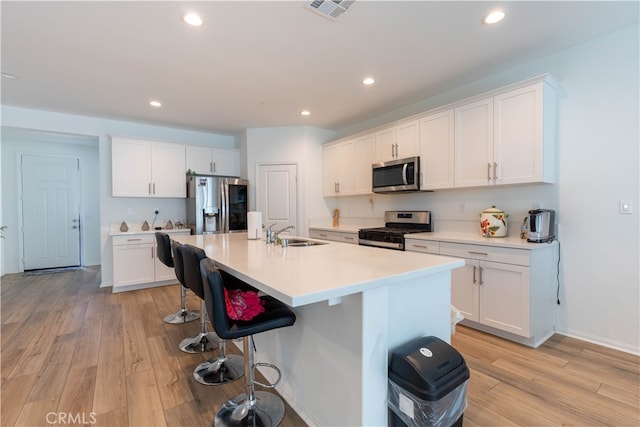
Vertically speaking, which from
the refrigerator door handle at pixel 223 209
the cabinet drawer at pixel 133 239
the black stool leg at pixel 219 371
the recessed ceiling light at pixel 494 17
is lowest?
the black stool leg at pixel 219 371

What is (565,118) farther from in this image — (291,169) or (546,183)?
(291,169)

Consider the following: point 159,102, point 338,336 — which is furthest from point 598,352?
point 159,102

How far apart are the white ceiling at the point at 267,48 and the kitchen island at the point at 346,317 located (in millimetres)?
1730

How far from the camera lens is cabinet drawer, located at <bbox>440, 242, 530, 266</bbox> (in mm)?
2482

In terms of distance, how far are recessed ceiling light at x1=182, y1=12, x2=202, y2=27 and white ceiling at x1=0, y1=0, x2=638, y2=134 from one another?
0.17 ft

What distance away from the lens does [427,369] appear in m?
1.30

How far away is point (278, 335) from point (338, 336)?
716 mm

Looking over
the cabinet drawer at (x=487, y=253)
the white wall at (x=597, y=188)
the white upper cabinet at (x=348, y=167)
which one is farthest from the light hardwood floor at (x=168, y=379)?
the white upper cabinet at (x=348, y=167)

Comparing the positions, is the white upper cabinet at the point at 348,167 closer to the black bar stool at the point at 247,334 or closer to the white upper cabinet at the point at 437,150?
the white upper cabinet at the point at 437,150

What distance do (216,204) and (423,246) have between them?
3.21 meters

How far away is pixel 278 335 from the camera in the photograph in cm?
200

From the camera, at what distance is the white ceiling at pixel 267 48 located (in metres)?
2.11

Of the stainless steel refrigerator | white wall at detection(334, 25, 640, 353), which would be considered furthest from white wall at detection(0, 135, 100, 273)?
white wall at detection(334, 25, 640, 353)

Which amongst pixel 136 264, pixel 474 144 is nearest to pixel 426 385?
pixel 474 144
